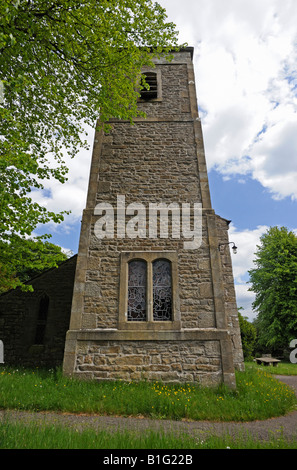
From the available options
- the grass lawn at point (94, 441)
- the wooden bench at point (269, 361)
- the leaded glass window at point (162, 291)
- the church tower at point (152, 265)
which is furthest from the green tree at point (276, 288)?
the grass lawn at point (94, 441)

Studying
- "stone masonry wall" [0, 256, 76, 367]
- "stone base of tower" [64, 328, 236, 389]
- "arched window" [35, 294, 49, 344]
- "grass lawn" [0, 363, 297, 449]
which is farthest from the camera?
"arched window" [35, 294, 49, 344]

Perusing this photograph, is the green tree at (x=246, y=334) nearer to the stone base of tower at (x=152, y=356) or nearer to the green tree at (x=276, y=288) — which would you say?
the green tree at (x=276, y=288)

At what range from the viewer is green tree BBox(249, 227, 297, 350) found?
20.2m

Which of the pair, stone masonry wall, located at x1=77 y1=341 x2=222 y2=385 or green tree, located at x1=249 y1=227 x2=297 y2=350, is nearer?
stone masonry wall, located at x1=77 y1=341 x2=222 y2=385

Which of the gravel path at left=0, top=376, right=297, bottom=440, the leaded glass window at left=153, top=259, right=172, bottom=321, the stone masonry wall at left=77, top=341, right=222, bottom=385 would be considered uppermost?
the leaded glass window at left=153, top=259, right=172, bottom=321

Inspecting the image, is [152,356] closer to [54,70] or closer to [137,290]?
[137,290]

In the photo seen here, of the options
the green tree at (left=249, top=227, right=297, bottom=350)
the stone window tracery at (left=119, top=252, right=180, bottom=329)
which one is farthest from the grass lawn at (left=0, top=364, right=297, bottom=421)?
the green tree at (left=249, top=227, right=297, bottom=350)

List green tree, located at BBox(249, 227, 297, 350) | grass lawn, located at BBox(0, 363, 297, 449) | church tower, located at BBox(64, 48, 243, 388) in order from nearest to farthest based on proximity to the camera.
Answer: grass lawn, located at BBox(0, 363, 297, 449)
church tower, located at BBox(64, 48, 243, 388)
green tree, located at BBox(249, 227, 297, 350)

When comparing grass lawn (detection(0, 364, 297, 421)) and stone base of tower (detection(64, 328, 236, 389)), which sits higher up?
stone base of tower (detection(64, 328, 236, 389))

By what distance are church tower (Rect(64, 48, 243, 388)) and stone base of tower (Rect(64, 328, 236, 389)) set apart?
0.02m

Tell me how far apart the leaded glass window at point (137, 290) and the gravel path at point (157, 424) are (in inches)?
98.9

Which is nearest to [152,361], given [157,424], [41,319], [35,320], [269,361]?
[157,424]

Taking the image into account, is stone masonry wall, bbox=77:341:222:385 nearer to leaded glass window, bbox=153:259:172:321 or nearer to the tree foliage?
leaded glass window, bbox=153:259:172:321
